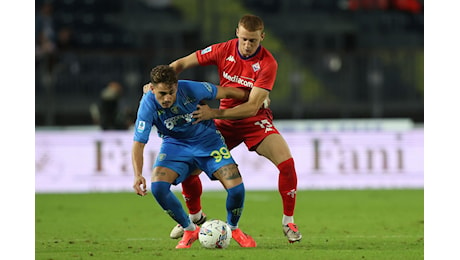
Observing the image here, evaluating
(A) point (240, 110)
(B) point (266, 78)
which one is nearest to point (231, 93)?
(A) point (240, 110)

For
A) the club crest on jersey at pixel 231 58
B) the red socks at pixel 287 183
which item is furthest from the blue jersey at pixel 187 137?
the red socks at pixel 287 183

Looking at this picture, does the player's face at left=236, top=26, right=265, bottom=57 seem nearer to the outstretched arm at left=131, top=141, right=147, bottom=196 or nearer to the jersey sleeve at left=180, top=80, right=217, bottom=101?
the jersey sleeve at left=180, top=80, right=217, bottom=101

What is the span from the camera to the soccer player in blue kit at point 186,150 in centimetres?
755

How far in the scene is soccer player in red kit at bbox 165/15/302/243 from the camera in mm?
7984

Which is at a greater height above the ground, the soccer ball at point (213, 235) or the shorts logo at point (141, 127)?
the shorts logo at point (141, 127)

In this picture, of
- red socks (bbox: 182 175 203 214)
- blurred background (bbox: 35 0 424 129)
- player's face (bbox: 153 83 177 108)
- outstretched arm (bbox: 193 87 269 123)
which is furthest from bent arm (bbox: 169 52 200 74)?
blurred background (bbox: 35 0 424 129)

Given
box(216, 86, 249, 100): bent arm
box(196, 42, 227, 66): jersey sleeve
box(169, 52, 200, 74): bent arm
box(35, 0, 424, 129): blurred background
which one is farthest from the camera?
box(35, 0, 424, 129): blurred background

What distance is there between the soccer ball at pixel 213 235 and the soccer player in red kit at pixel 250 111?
2.34ft

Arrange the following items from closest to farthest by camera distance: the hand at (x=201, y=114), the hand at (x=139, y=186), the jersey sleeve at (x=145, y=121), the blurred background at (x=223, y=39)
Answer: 1. the hand at (x=139, y=186)
2. the jersey sleeve at (x=145, y=121)
3. the hand at (x=201, y=114)
4. the blurred background at (x=223, y=39)

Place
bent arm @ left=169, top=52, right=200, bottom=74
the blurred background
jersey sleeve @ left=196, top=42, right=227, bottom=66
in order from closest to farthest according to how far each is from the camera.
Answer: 1. bent arm @ left=169, top=52, right=200, bottom=74
2. jersey sleeve @ left=196, top=42, right=227, bottom=66
3. the blurred background

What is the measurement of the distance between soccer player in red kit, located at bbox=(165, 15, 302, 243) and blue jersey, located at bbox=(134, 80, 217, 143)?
287 mm

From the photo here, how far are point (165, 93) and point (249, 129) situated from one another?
4.25 ft

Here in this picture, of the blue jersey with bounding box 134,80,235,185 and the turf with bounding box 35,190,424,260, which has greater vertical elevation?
the blue jersey with bounding box 134,80,235,185

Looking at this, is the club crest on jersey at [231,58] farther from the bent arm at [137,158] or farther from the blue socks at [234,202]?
the bent arm at [137,158]
